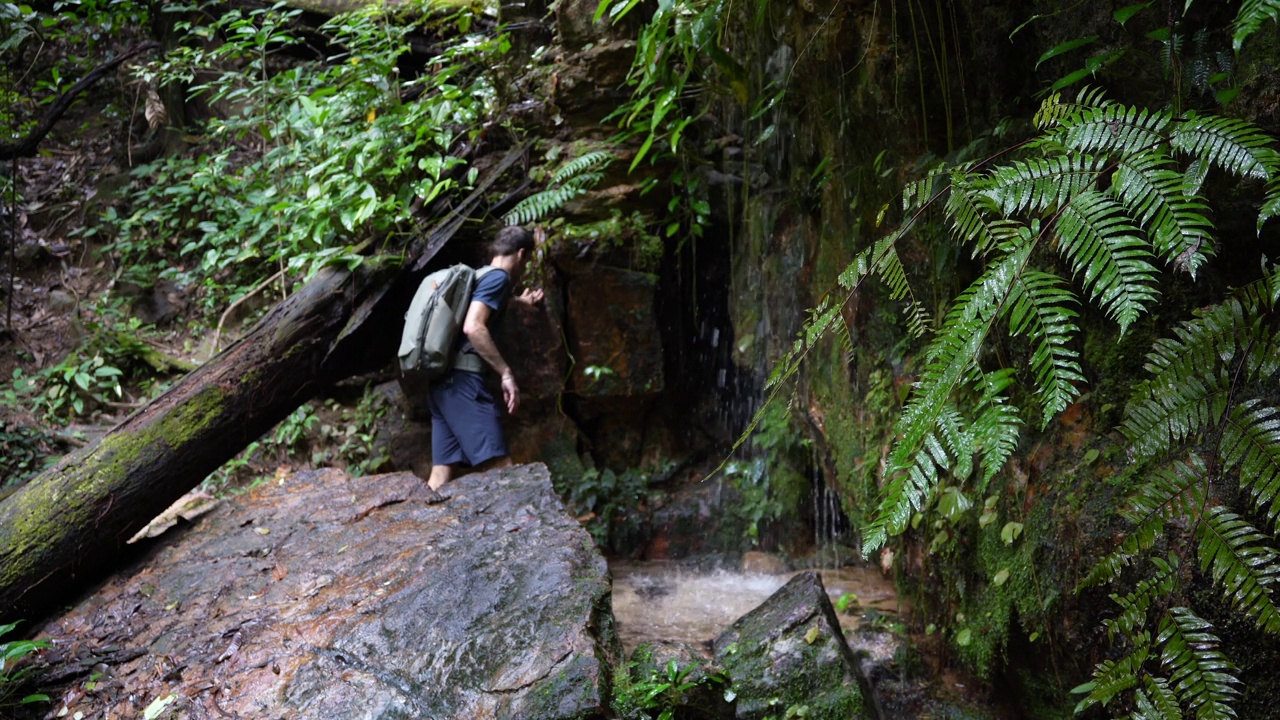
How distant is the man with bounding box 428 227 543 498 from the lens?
551 cm

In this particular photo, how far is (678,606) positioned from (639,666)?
85.7 inches

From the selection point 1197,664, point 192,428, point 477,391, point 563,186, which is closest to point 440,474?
point 477,391

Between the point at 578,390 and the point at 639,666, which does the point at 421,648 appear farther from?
the point at 578,390

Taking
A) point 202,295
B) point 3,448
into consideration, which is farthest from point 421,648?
point 202,295

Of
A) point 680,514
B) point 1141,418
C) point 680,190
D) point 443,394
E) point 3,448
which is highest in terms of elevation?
point 680,190

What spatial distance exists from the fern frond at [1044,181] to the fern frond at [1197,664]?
0.97 metres

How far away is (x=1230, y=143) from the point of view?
66.9 inches

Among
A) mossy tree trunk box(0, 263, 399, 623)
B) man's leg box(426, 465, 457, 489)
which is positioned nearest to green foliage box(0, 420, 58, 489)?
mossy tree trunk box(0, 263, 399, 623)

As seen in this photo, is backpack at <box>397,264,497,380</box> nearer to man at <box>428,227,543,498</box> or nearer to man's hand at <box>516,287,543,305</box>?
man at <box>428,227,543,498</box>

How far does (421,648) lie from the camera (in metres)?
3.10

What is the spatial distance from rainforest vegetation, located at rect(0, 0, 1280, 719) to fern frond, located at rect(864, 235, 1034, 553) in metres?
0.01

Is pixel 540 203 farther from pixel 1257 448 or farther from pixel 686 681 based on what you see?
pixel 1257 448

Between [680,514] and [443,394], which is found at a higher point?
[443,394]

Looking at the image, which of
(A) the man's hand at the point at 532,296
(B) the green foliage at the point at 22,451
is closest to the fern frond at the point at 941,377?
(A) the man's hand at the point at 532,296
